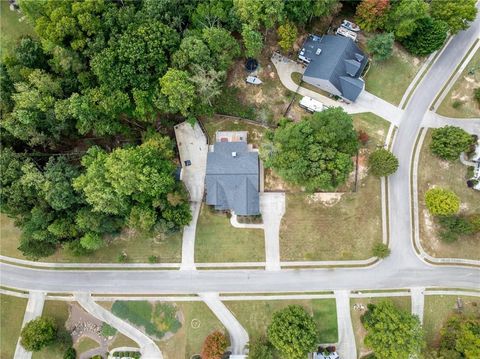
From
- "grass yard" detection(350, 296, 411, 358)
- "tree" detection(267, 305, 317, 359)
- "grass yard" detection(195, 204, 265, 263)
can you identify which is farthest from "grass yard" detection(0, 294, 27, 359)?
"grass yard" detection(350, 296, 411, 358)

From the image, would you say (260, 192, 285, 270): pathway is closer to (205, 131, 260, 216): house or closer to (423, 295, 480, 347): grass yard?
(205, 131, 260, 216): house

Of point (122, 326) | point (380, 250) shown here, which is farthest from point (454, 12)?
point (122, 326)

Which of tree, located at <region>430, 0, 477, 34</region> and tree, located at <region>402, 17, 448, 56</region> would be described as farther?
tree, located at <region>402, 17, 448, 56</region>

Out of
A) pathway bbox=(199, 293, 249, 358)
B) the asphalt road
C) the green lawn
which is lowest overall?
pathway bbox=(199, 293, 249, 358)

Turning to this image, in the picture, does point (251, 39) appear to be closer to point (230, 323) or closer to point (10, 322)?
point (230, 323)

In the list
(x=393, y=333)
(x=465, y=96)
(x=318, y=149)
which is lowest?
(x=393, y=333)

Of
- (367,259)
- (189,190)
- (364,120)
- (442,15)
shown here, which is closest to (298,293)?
(367,259)
